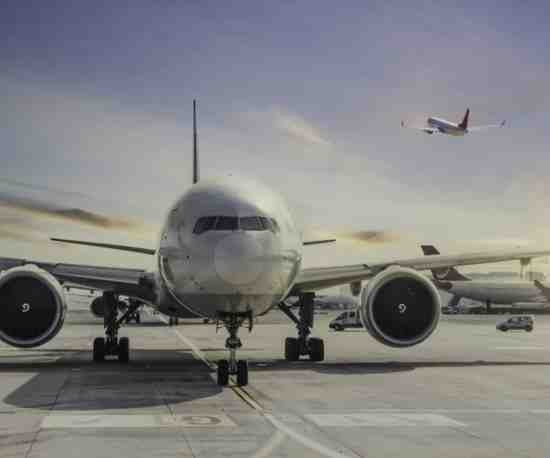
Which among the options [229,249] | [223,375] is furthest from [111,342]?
[229,249]

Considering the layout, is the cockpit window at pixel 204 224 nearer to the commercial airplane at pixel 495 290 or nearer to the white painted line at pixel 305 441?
the white painted line at pixel 305 441

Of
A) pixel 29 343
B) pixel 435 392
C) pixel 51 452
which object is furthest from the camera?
pixel 29 343

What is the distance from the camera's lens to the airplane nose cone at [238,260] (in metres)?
15.4

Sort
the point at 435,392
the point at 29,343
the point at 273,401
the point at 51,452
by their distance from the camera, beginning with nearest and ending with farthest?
the point at 51,452 → the point at 273,401 → the point at 435,392 → the point at 29,343

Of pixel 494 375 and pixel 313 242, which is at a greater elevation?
pixel 313 242

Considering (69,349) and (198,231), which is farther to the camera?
(69,349)

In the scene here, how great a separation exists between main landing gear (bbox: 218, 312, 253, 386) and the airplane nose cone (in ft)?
5.34

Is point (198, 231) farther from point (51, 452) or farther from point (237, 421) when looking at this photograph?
point (51, 452)

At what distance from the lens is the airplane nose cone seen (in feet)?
50.4

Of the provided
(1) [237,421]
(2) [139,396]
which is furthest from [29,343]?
(1) [237,421]

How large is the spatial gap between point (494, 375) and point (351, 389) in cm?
492

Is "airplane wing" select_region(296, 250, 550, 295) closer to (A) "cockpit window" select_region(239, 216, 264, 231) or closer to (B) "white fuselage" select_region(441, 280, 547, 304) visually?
(A) "cockpit window" select_region(239, 216, 264, 231)

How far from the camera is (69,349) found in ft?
99.8

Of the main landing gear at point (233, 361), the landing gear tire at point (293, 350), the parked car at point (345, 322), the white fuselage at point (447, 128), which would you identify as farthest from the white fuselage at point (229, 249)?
the white fuselage at point (447, 128)
